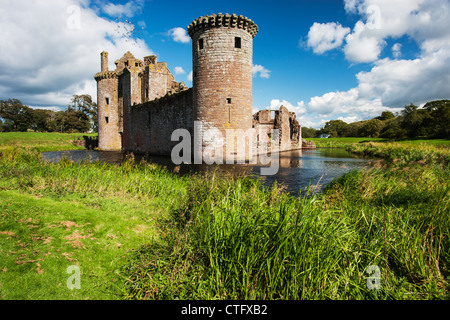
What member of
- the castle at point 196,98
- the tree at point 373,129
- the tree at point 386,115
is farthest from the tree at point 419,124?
the tree at point 386,115

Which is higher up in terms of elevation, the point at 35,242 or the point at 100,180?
the point at 100,180

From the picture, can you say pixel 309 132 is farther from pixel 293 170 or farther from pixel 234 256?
pixel 234 256

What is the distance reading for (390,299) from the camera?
2754mm

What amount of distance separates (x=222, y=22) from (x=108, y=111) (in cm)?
2168

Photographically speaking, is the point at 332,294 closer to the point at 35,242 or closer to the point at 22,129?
the point at 35,242

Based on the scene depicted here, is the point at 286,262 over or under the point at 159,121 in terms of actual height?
under

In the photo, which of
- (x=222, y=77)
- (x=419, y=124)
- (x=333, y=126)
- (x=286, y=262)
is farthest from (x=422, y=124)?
(x=333, y=126)

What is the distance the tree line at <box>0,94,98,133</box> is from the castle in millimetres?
34870

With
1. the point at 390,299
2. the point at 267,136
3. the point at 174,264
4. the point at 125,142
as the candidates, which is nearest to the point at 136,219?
the point at 174,264

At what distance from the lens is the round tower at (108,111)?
30344mm

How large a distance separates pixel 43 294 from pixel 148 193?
168 inches

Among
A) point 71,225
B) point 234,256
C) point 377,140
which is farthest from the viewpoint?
point 377,140

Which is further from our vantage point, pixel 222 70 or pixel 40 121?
pixel 40 121

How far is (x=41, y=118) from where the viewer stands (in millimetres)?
66938
